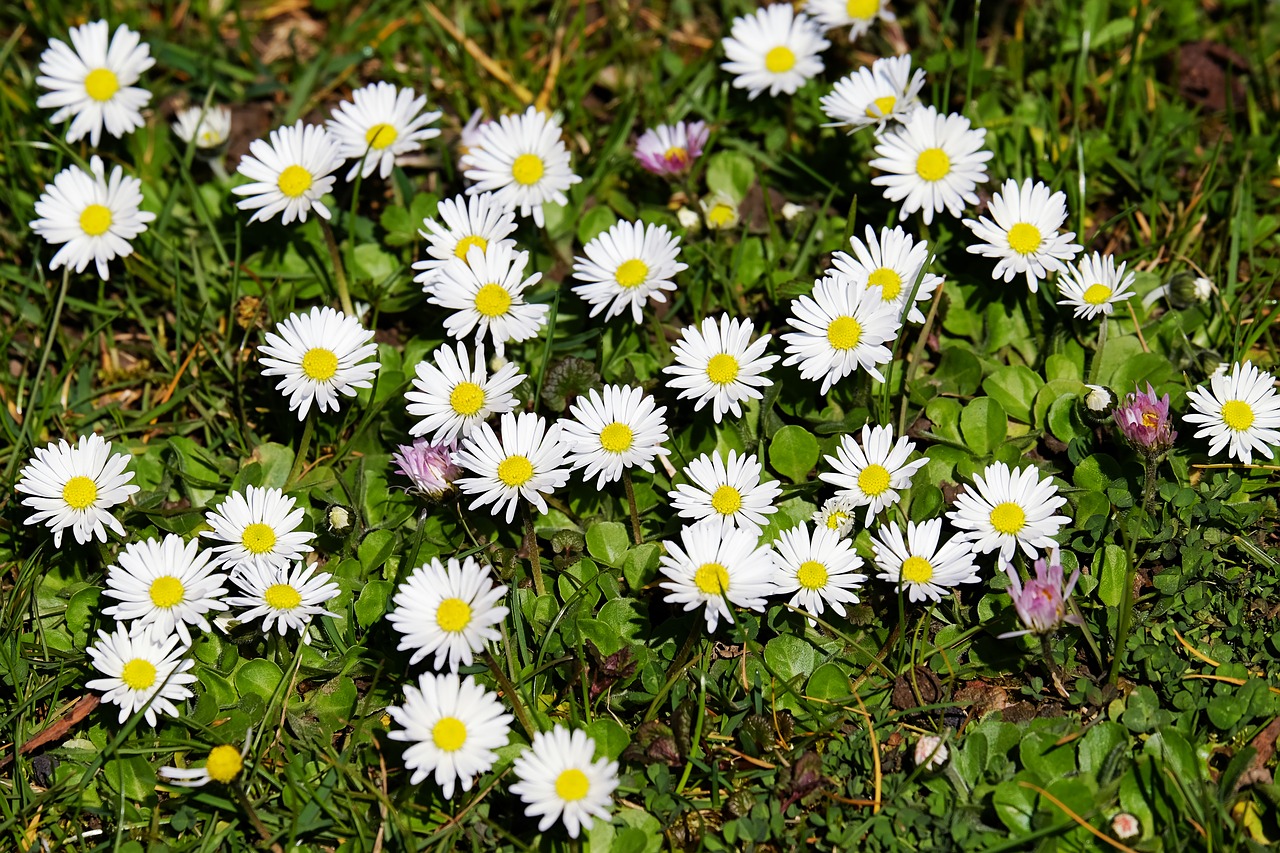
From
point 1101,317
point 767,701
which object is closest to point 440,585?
point 767,701

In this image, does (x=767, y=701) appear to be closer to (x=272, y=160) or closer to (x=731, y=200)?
(x=731, y=200)

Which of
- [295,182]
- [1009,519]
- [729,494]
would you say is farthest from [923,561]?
[295,182]

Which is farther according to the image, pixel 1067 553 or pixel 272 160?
pixel 272 160

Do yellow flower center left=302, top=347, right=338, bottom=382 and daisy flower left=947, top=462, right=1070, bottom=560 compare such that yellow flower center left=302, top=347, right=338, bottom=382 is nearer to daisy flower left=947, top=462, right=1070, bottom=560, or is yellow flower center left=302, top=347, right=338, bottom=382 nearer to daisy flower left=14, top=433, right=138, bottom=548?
daisy flower left=14, top=433, right=138, bottom=548

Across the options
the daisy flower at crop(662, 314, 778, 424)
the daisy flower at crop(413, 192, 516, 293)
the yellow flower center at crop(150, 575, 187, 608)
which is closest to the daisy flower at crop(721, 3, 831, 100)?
the daisy flower at crop(413, 192, 516, 293)

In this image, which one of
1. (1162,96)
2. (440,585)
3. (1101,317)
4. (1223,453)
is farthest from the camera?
(1162,96)
